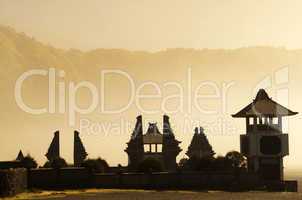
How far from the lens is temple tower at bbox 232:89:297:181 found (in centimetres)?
6550

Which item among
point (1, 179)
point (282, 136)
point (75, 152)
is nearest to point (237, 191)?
point (282, 136)

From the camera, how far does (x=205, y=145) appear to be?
83500mm

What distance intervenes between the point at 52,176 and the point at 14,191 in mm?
9834

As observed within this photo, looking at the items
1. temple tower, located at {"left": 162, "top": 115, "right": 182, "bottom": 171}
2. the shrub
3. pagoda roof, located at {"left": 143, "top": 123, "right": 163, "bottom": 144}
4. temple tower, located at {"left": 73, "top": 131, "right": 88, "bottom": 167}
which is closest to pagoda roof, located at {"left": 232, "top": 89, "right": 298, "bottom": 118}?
temple tower, located at {"left": 162, "top": 115, "right": 182, "bottom": 171}

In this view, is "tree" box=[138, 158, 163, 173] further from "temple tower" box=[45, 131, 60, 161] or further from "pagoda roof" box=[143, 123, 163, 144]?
"temple tower" box=[45, 131, 60, 161]

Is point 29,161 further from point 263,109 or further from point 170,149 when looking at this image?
point 263,109

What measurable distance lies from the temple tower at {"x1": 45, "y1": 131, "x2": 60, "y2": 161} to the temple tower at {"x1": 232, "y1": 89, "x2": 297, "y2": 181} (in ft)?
79.2

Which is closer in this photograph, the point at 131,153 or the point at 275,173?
the point at 275,173

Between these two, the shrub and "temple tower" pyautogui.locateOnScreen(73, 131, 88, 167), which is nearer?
the shrub

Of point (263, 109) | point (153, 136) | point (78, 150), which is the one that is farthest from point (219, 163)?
point (78, 150)

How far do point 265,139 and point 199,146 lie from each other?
18.0 m

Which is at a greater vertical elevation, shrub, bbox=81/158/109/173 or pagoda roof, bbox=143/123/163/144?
pagoda roof, bbox=143/123/163/144

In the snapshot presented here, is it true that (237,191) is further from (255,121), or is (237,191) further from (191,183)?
(255,121)

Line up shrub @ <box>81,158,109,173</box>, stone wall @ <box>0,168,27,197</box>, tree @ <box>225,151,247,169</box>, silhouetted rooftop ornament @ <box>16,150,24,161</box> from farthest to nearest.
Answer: silhouetted rooftop ornament @ <box>16,150,24,161</box>, tree @ <box>225,151,247,169</box>, shrub @ <box>81,158,109,173</box>, stone wall @ <box>0,168,27,197</box>
